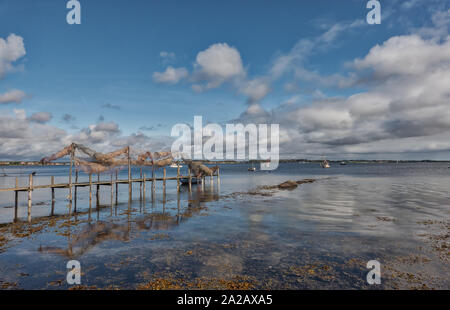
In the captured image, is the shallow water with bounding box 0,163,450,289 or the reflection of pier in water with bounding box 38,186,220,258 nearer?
the shallow water with bounding box 0,163,450,289

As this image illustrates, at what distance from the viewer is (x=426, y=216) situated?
975 inches

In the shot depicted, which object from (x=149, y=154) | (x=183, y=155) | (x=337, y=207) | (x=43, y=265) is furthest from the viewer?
(x=183, y=155)

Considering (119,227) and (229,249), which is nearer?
(229,249)

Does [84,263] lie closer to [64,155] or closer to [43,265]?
[43,265]

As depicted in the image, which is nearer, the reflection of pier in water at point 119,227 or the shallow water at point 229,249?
the shallow water at point 229,249

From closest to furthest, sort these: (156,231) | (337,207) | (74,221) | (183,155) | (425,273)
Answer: (425,273)
(156,231)
(74,221)
(337,207)
(183,155)

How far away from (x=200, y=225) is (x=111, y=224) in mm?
8168

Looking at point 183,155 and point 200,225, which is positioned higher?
point 183,155
